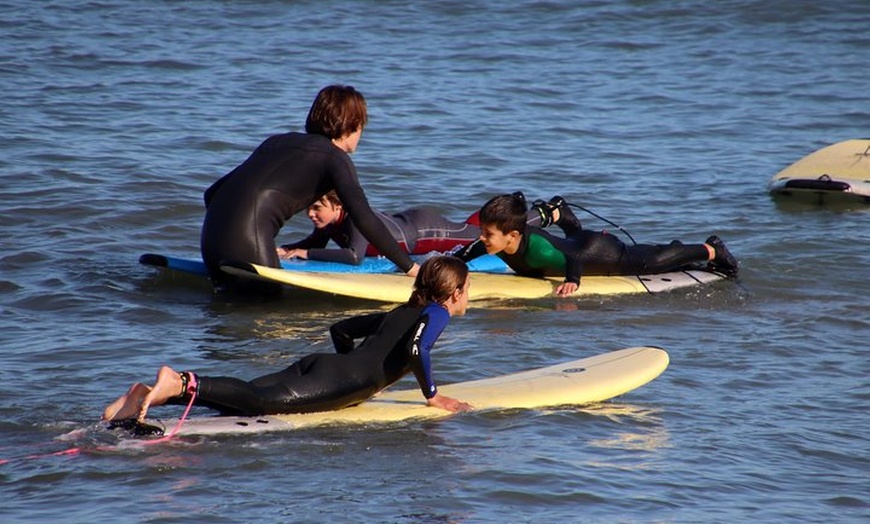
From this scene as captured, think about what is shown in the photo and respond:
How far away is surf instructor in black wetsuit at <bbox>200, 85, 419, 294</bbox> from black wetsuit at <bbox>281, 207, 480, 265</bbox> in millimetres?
654

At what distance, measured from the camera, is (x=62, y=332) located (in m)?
7.46

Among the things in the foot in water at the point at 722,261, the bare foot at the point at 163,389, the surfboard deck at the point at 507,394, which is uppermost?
the bare foot at the point at 163,389

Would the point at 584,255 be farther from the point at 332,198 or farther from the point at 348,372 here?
the point at 348,372

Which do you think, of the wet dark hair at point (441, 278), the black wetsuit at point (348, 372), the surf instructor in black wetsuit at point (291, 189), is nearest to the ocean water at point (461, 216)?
the black wetsuit at point (348, 372)

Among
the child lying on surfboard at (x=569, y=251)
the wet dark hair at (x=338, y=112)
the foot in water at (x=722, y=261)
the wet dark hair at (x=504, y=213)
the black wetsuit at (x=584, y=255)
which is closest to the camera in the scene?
the wet dark hair at (x=338, y=112)

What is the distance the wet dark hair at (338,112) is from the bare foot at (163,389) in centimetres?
271

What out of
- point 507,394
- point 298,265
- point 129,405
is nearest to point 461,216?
point 298,265

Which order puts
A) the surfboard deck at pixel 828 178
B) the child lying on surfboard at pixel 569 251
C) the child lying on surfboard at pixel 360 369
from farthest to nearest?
1. the surfboard deck at pixel 828 178
2. the child lying on surfboard at pixel 569 251
3. the child lying on surfboard at pixel 360 369

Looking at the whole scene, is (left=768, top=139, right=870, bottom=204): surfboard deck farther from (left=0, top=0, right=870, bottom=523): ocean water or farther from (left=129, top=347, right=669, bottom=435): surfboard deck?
(left=129, top=347, right=669, bottom=435): surfboard deck

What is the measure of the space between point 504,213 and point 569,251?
96 centimetres

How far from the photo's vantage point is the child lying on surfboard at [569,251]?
26.2ft

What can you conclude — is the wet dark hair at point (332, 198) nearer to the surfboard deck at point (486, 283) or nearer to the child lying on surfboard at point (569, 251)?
the surfboard deck at point (486, 283)

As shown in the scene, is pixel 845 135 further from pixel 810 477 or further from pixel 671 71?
pixel 810 477

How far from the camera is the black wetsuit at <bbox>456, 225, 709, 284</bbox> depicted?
8406 millimetres
